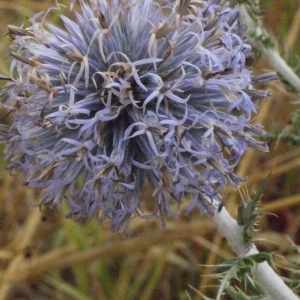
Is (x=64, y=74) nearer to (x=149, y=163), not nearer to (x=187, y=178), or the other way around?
(x=149, y=163)

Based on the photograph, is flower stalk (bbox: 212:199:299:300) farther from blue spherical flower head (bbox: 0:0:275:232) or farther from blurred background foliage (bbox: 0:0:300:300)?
blurred background foliage (bbox: 0:0:300:300)

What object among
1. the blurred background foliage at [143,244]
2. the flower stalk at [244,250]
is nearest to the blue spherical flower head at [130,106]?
the flower stalk at [244,250]

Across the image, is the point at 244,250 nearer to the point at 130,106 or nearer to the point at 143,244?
the point at 130,106

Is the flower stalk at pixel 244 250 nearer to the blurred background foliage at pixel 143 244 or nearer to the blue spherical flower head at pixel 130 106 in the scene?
the blue spherical flower head at pixel 130 106

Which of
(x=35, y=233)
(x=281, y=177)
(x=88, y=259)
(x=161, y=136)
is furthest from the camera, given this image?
(x=281, y=177)

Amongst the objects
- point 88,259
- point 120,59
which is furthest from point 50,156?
point 88,259
